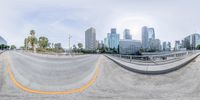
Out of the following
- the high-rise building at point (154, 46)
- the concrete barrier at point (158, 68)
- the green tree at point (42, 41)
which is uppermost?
the green tree at point (42, 41)

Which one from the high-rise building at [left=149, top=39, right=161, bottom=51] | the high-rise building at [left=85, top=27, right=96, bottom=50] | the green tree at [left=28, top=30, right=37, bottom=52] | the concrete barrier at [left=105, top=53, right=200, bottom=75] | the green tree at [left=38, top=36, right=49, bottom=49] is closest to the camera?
the concrete barrier at [left=105, top=53, right=200, bottom=75]

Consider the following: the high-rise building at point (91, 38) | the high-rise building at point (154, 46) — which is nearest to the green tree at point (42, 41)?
the high-rise building at point (91, 38)

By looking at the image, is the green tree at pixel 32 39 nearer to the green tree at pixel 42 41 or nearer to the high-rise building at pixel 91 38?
the green tree at pixel 42 41

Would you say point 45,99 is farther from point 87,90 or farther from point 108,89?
point 108,89

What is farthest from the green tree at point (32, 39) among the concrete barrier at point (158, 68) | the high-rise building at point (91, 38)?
the concrete barrier at point (158, 68)

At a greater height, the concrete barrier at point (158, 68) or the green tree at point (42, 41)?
the green tree at point (42, 41)

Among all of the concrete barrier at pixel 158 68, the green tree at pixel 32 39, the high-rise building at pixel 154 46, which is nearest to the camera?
the concrete barrier at pixel 158 68

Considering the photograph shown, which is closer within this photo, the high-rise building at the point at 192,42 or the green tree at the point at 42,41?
the high-rise building at the point at 192,42

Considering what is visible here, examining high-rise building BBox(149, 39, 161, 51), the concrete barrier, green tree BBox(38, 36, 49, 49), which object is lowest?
the concrete barrier

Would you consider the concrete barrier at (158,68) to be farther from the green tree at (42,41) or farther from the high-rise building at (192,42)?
the green tree at (42,41)

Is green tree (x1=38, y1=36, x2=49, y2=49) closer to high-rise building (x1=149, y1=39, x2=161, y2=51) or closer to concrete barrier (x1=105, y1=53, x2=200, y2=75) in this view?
high-rise building (x1=149, y1=39, x2=161, y2=51)

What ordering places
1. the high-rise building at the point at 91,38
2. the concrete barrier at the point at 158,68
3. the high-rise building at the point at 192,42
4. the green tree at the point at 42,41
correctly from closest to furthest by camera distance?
the concrete barrier at the point at 158,68 < the high-rise building at the point at 192,42 < the green tree at the point at 42,41 < the high-rise building at the point at 91,38

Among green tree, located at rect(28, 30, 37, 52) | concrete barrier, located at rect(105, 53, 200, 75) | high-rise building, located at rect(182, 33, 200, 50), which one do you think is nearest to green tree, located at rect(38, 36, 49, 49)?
green tree, located at rect(28, 30, 37, 52)

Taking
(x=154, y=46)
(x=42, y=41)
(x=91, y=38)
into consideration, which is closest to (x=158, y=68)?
(x=154, y=46)
